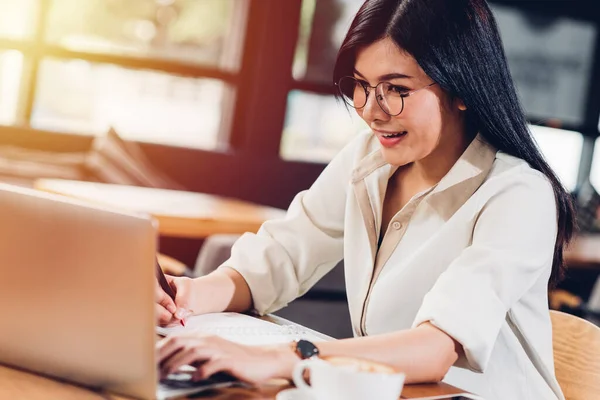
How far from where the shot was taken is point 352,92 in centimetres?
169

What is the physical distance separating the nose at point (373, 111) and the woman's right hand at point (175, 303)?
1.38 ft

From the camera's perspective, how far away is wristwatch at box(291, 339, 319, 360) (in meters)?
1.09

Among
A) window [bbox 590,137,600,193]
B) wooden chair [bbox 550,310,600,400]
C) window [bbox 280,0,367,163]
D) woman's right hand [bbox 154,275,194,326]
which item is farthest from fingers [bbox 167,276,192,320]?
window [bbox 590,137,600,193]

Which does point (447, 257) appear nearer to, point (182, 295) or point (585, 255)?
point (182, 295)

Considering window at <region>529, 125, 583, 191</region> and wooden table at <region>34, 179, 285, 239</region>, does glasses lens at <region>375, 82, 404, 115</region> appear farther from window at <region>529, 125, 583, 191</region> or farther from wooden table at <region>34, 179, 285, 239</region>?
window at <region>529, 125, 583, 191</region>

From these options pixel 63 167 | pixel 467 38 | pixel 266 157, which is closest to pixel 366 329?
pixel 467 38

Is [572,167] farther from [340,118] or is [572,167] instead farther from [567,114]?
[340,118]

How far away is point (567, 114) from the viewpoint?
634cm

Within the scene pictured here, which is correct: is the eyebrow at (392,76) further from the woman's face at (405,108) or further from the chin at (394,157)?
the chin at (394,157)

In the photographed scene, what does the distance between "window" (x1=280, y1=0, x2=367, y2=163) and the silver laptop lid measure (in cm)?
445

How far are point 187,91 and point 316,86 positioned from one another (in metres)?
0.84

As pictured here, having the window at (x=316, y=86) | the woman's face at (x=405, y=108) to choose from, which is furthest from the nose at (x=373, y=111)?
the window at (x=316, y=86)

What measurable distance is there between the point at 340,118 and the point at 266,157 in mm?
667

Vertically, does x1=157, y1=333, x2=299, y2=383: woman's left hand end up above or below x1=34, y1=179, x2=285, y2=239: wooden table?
above
